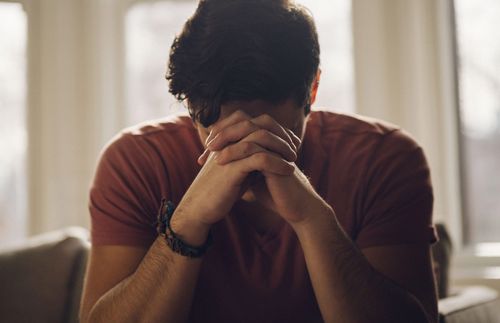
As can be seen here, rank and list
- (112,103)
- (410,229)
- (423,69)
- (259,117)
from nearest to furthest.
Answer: (259,117) → (410,229) → (423,69) → (112,103)

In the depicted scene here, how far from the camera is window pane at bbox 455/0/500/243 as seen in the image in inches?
108

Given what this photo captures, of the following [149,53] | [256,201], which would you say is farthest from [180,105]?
[256,201]

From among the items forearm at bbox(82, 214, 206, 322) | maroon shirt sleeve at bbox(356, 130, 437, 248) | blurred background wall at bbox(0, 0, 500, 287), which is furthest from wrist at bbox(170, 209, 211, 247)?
blurred background wall at bbox(0, 0, 500, 287)

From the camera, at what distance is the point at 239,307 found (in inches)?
55.4

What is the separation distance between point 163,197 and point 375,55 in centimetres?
145

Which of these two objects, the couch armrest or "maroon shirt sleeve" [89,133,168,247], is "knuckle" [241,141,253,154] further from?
the couch armrest

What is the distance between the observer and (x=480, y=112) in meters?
2.75

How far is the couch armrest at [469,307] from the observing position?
1670mm

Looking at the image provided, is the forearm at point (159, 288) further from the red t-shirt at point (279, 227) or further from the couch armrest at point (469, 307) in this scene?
the couch armrest at point (469, 307)

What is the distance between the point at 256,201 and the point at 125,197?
0.26 m

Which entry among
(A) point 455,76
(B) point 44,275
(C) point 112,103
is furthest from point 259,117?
(C) point 112,103

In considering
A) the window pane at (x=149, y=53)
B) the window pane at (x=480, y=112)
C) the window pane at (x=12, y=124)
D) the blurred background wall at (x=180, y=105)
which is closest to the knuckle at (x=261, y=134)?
the blurred background wall at (x=180, y=105)

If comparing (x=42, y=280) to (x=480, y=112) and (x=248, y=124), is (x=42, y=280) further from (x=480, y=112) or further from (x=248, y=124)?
(x=480, y=112)

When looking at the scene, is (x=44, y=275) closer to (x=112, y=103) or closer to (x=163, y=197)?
(x=163, y=197)
